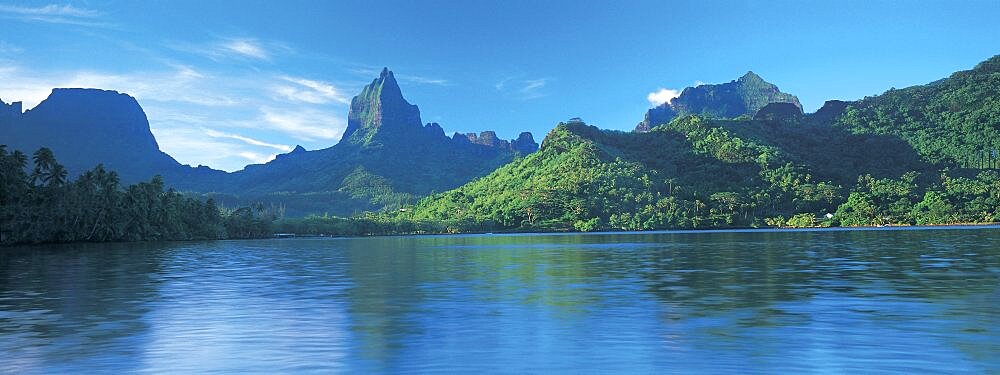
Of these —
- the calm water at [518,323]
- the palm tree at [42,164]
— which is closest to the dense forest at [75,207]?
the palm tree at [42,164]

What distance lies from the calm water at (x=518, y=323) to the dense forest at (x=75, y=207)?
91.3m

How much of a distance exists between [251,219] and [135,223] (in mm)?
49180

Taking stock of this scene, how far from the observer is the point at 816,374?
48.6 feet

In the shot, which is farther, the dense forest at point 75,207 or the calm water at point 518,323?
the dense forest at point 75,207


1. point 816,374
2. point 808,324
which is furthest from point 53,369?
point 808,324

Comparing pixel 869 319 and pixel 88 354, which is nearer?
pixel 88 354

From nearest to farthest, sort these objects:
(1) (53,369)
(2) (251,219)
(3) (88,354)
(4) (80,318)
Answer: (1) (53,369)
(3) (88,354)
(4) (80,318)
(2) (251,219)

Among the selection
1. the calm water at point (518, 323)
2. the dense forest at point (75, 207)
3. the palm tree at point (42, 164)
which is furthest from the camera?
the palm tree at point (42, 164)

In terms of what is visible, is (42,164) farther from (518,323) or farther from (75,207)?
(518,323)

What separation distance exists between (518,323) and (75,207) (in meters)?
125

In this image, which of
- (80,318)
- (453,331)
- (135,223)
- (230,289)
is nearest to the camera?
(453,331)

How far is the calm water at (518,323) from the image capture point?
651 inches

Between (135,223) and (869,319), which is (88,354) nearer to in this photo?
(869,319)

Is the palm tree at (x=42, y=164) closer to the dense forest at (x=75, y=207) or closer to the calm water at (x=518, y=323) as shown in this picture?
the dense forest at (x=75, y=207)
